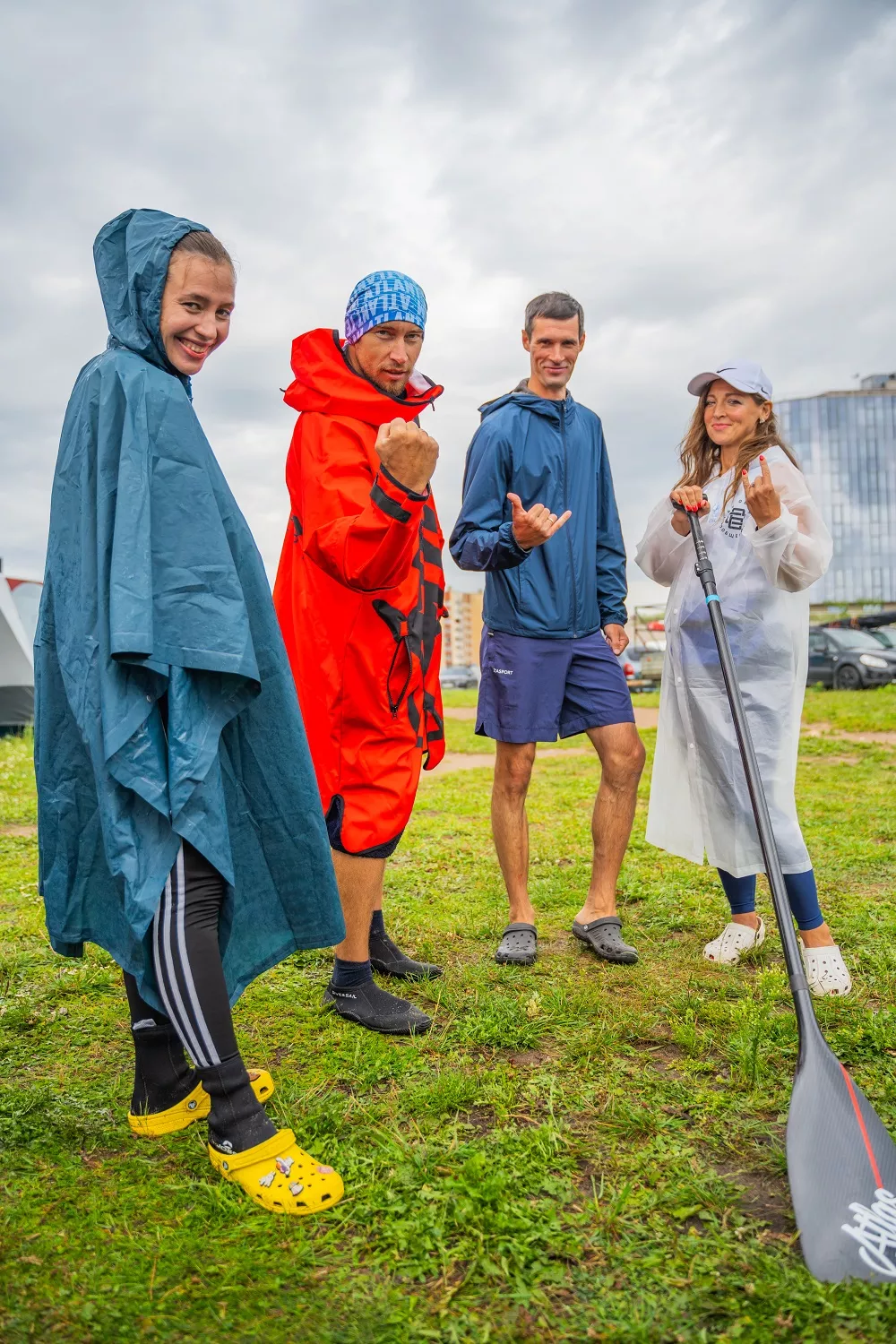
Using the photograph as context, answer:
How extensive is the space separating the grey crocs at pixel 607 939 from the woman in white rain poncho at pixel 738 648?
1.00 ft

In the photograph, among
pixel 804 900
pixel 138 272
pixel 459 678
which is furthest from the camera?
pixel 459 678

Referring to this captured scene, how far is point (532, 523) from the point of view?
353 centimetres

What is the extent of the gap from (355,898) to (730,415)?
221cm

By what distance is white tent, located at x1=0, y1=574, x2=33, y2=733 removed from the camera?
1411cm

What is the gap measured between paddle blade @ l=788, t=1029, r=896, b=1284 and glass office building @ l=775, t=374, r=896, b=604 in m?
104

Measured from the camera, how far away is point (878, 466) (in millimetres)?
100125

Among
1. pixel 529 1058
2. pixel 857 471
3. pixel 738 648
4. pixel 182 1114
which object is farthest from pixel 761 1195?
pixel 857 471

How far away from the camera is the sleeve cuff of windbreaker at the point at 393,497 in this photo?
2641 millimetres

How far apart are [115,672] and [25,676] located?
13.4 m

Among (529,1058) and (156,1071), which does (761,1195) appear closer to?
(529,1058)

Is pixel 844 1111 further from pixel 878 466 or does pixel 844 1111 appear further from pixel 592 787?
pixel 878 466

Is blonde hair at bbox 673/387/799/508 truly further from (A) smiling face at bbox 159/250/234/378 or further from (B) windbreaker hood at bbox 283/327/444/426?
(A) smiling face at bbox 159/250/234/378

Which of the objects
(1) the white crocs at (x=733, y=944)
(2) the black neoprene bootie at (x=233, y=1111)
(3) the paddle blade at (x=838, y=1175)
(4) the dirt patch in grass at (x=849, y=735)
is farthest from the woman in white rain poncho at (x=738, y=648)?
(4) the dirt patch in grass at (x=849, y=735)

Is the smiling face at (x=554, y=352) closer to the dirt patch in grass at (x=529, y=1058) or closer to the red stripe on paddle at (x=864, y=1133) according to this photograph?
the dirt patch in grass at (x=529, y=1058)
